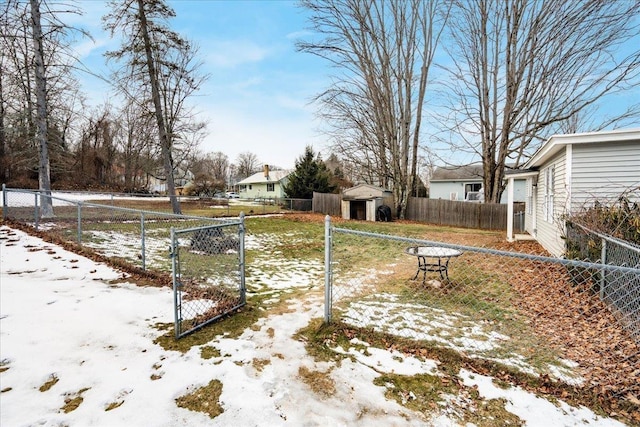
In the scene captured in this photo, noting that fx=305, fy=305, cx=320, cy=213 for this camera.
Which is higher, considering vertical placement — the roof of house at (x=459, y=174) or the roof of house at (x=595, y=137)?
the roof of house at (x=459, y=174)

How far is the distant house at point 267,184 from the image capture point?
4018 centimetres

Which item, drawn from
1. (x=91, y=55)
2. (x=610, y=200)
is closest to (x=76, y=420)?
(x=610, y=200)

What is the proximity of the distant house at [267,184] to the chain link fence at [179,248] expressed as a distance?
27.4 meters

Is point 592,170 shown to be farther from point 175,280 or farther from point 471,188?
point 471,188

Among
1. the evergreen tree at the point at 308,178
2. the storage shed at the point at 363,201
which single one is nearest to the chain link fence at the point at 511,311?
the storage shed at the point at 363,201

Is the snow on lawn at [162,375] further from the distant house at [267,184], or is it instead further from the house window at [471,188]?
the distant house at [267,184]

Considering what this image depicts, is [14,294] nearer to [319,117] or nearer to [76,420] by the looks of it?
[76,420]

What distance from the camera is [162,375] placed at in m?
2.72

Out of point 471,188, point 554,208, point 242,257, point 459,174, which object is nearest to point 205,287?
point 242,257

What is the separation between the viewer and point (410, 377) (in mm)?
2740

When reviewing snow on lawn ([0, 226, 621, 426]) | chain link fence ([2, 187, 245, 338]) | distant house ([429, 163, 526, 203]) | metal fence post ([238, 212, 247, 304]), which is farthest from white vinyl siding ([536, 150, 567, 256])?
distant house ([429, 163, 526, 203])

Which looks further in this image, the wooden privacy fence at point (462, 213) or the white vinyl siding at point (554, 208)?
the wooden privacy fence at point (462, 213)

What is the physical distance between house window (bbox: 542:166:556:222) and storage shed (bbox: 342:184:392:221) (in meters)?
9.08

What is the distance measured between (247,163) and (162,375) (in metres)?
64.8
